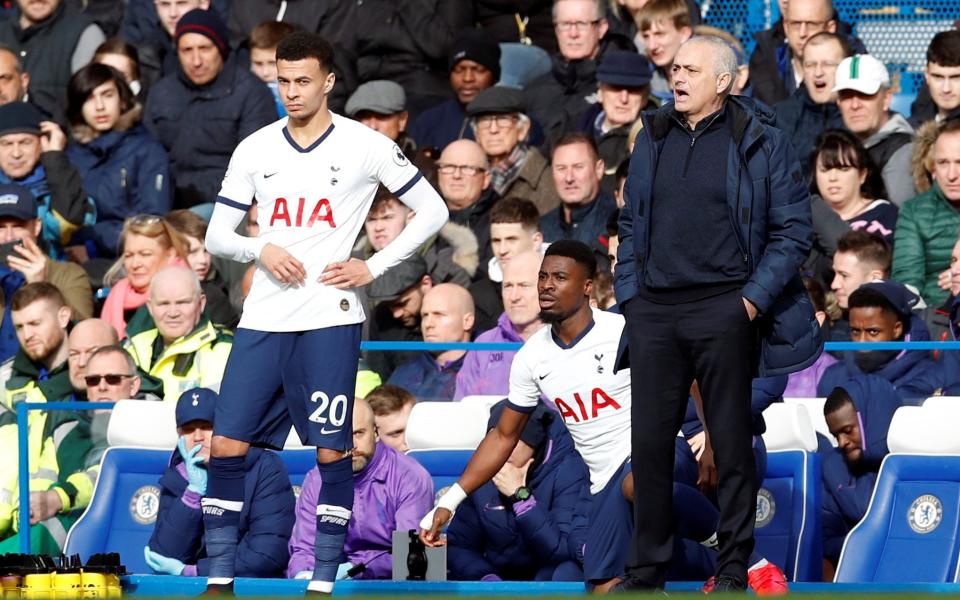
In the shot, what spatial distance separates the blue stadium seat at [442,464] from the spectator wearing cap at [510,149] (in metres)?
3.16

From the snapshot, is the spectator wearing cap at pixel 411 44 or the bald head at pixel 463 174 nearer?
the bald head at pixel 463 174

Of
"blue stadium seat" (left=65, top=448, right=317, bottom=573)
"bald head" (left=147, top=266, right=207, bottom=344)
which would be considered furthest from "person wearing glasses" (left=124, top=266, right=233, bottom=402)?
"blue stadium seat" (left=65, top=448, right=317, bottom=573)

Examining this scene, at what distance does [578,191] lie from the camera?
1135cm

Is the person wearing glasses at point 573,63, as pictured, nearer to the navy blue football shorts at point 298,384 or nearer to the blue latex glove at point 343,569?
the blue latex glove at point 343,569

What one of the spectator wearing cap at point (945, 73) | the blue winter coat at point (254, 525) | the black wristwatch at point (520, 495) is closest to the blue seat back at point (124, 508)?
the blue winter coat at point (254, 525)

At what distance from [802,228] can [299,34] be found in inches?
98.3

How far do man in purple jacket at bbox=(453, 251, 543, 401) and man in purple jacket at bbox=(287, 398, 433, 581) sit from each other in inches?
27.0

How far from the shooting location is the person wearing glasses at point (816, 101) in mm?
11766

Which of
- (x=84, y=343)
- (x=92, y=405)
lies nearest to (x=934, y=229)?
(x=92, y=405)

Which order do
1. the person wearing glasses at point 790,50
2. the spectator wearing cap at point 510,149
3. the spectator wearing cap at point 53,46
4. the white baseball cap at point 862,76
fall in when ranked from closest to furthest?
1. the white baseball cap at point 862,76
2. the spectator wearing cap at point 510,149
3. the person wearing glasses at point 790,50
4. the spectator wearing cap at point 53,46

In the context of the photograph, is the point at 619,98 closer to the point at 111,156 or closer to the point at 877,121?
the point at 877,121

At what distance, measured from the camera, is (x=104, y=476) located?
9758 millimetres

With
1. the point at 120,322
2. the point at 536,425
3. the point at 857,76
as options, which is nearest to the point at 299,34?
the point at 536,425

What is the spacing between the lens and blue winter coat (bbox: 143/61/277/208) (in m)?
12.9
